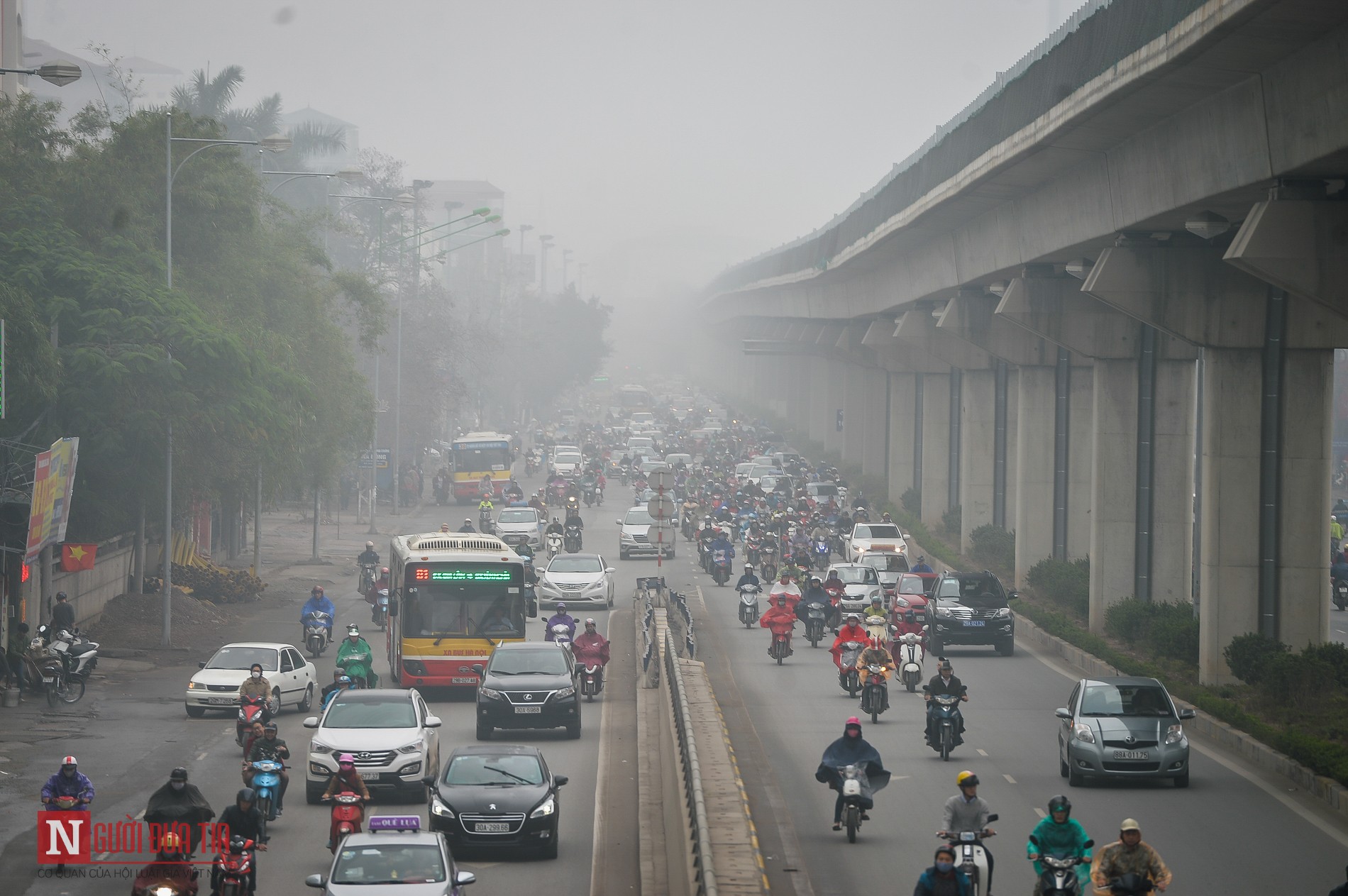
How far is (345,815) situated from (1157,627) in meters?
19.2

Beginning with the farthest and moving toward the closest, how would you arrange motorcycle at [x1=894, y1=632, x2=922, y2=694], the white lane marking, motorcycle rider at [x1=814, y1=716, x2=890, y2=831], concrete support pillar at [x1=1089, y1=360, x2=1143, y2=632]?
concrete support pillar at [x1=1089, y1=360, x2=1143, y2=632] < motorcycle at [x1=894, y1=632, x2=922, y2=694] < the white lane marking < motorcycle rider at [x1=814, y1=716, x2=890, y2=831]

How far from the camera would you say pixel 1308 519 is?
26906mm

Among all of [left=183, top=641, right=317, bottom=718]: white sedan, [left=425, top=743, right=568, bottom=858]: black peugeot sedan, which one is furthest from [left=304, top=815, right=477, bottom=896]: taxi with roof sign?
[left=183, top=641, right=317, bottom=718]: white sedan

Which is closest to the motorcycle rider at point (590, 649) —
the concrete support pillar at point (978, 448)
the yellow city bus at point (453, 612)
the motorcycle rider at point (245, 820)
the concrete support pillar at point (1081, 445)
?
the yellow city bus at point (453, 612)

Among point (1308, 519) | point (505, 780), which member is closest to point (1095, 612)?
point (1308, 519)

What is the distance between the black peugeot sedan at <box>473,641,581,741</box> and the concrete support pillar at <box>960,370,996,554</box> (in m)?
31.3

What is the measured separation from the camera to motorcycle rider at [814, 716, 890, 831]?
57.4 feet

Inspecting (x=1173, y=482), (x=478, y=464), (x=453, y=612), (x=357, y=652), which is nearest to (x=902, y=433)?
(x=478, y=464)

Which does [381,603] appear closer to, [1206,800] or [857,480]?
[1206,800]

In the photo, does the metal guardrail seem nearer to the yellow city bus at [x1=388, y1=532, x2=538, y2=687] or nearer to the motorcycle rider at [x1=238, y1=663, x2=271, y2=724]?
the motorcycle rider at [x1=238, y1=663, x2=271, y2=724]

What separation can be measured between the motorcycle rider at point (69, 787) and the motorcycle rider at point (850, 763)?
24.2 ft

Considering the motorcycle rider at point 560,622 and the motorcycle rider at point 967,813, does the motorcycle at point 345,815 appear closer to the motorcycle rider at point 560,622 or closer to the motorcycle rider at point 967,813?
the motorcycle rider at point 967,813

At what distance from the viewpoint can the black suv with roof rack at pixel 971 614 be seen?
112ft

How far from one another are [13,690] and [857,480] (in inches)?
2186
